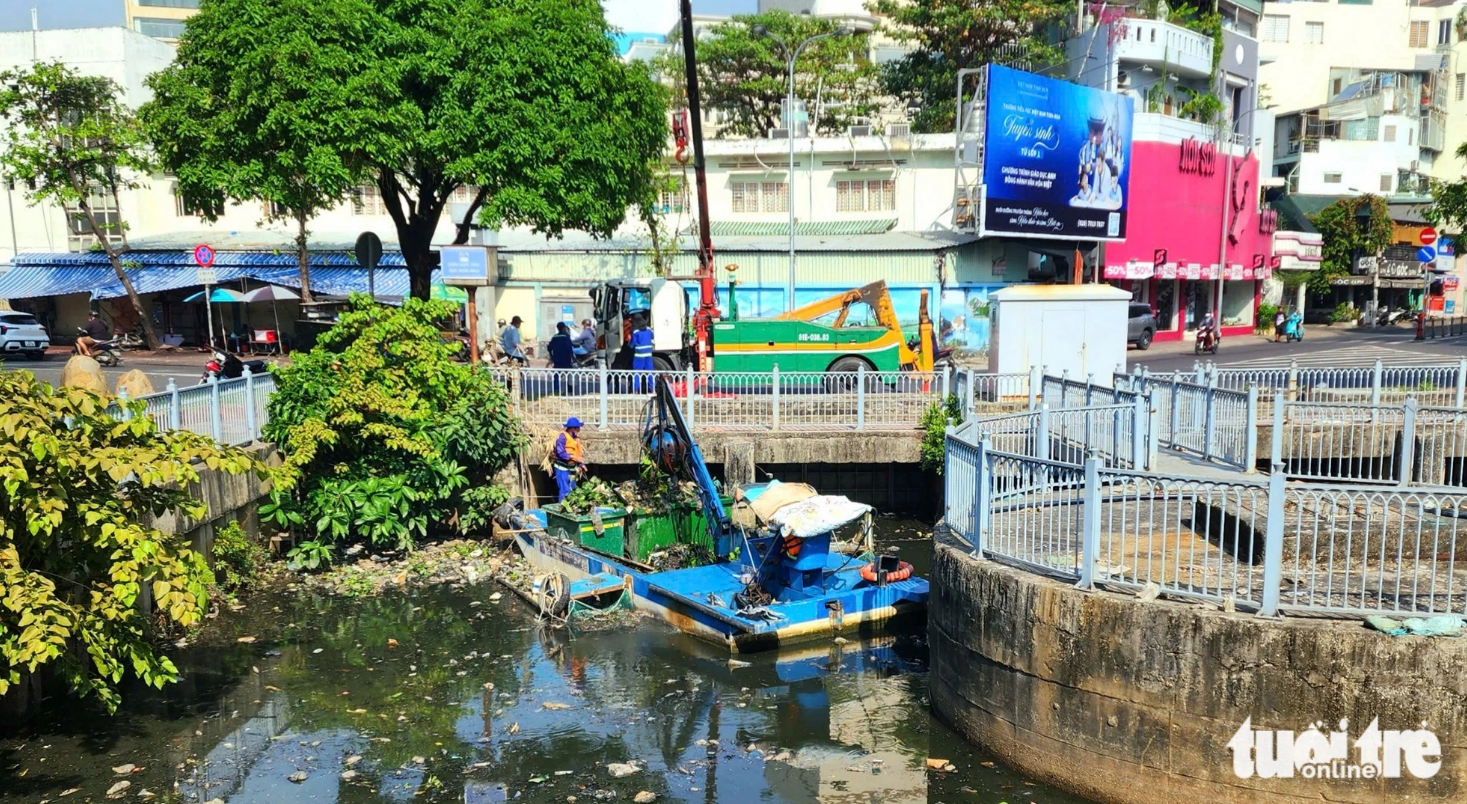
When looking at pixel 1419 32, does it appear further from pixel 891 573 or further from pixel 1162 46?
pixel 891 573

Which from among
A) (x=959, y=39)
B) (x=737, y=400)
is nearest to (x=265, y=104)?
(x=737, y=400)

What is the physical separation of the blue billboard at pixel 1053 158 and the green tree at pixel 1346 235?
15603mm

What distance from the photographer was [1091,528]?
24.6 feet

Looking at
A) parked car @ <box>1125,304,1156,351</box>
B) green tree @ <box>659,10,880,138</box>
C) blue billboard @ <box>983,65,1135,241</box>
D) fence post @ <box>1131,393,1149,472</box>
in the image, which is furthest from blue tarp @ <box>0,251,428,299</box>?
fence post @ <box>1131,393,1149,472</box>

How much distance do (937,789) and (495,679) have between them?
4.55 metres

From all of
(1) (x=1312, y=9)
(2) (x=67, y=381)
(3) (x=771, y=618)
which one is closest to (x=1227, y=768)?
(3) (x=771, y=618)

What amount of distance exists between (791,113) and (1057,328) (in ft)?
50.8

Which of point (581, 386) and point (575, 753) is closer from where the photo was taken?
point (575, 753)

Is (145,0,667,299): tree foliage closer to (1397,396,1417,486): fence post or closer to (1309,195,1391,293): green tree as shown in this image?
(1397,396,1417,486): fence post

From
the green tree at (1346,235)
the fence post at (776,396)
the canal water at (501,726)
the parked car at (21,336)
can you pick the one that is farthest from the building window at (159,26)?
the green tree at (1346,235)

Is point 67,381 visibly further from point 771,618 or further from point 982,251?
→ point 982,251

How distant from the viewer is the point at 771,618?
10.6 meters

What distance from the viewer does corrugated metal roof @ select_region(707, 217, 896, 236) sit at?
3278 cm

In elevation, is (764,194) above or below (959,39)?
below
